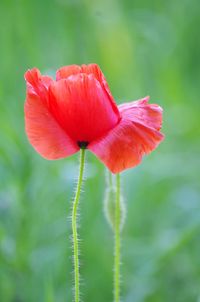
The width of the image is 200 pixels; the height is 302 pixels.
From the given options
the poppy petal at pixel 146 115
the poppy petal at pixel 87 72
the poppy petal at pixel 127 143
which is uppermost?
the poppy petal at pixel 87 72

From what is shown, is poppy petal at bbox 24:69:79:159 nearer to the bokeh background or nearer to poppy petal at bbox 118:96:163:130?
poppy petal at bbox 118:96:163:130

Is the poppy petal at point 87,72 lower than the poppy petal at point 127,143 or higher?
higher

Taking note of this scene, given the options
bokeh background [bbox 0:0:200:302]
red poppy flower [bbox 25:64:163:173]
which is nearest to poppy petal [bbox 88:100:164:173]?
red poppy flower [bbox 25:64:163:173]

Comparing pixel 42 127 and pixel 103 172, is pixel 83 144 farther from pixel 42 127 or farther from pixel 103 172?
pixel 103 172

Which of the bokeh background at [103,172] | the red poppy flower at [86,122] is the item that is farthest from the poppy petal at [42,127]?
the bokeh background at [103,172]

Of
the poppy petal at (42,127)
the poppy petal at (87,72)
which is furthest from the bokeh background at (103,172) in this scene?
the poppy petal at (87,72)

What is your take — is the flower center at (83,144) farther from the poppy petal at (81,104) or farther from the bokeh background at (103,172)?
the bokeh background at (103,172)

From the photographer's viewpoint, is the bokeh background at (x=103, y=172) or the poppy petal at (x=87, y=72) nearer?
the poppy petal at (x=87, y=72)

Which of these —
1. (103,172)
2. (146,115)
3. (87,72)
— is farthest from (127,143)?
(103,172)

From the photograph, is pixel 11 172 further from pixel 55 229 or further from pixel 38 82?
pixel 38 82
